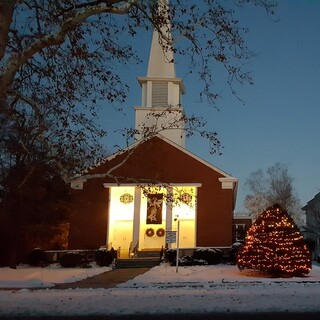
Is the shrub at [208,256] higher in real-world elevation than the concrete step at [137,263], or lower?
higher

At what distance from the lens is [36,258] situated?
3120 centimetres

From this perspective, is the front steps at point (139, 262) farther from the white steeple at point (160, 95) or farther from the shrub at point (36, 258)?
the white steeple at point (160, 95)

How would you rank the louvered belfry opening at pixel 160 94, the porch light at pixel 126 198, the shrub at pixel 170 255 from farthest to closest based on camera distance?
the louvered belfry opening at pixel 160 94 < the porch light at pixel 126 198 < the shrub at pixel 170 255

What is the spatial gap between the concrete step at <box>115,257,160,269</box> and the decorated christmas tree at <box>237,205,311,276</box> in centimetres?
866

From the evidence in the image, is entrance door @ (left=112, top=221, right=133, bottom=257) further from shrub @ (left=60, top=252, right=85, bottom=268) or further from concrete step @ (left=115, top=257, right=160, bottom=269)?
shrub @ (left=60, top=252, right=85, bottom=268)

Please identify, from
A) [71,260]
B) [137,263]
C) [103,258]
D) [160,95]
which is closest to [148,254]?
[137,263]

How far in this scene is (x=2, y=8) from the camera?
10.5 meters

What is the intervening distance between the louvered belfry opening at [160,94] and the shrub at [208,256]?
572 inches

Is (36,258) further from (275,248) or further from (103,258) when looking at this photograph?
(275,248)

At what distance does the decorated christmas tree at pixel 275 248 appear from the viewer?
21.7 m

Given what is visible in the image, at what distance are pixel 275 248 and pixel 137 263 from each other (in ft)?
35.8

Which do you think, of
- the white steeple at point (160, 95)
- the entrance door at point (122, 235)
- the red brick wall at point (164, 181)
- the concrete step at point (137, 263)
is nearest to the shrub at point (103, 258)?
the concrete step at point (137, 263)

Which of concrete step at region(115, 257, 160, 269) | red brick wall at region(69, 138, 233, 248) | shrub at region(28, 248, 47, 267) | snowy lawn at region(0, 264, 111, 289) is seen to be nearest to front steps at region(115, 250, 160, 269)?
concrete step at region(115, 257, 160, 269)

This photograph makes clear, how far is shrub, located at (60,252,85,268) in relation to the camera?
2959cm
